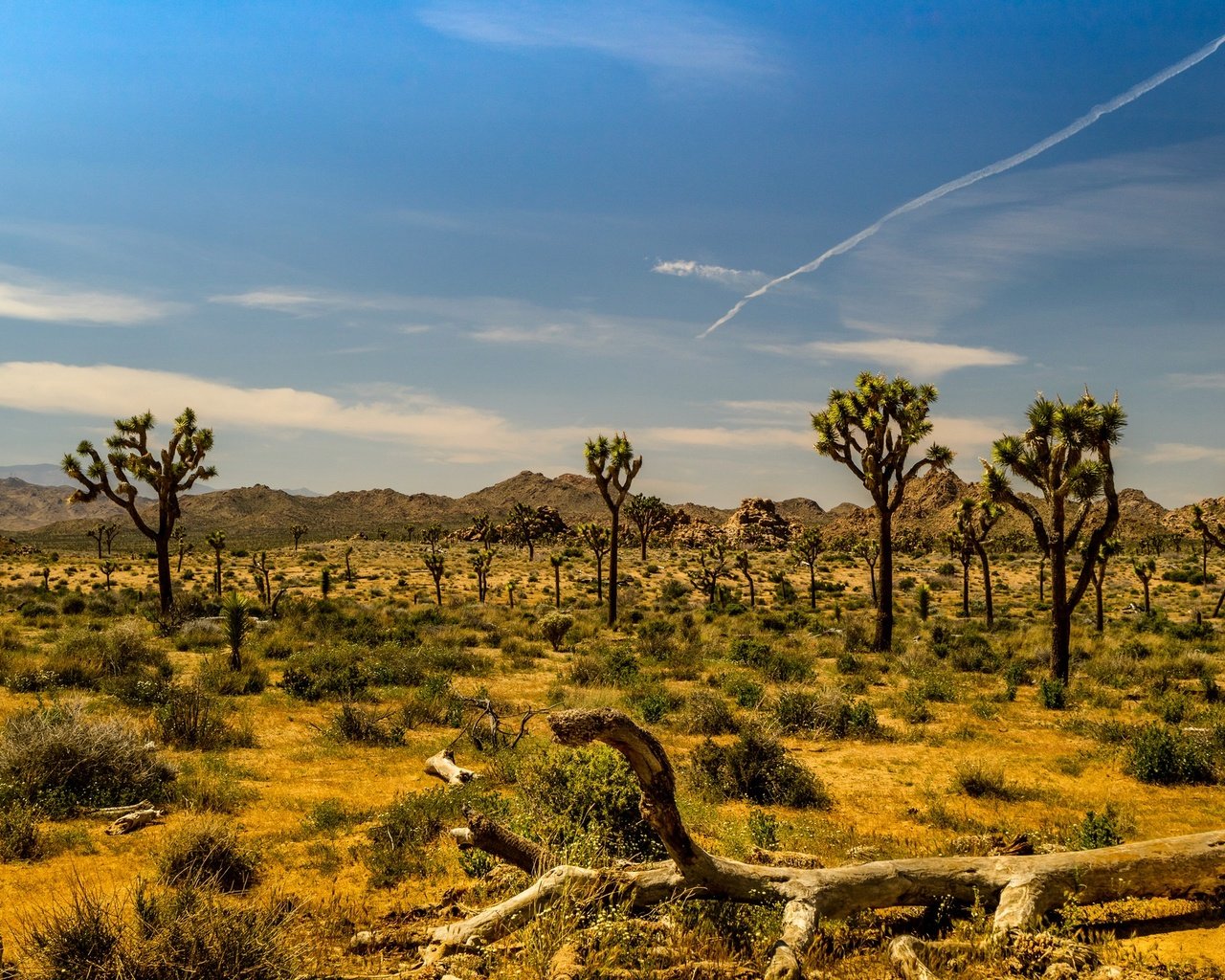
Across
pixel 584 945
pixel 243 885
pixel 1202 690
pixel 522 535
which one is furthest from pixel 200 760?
pixel 522 535

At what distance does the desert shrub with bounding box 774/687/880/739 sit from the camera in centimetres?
1442

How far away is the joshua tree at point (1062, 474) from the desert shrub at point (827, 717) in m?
6.37

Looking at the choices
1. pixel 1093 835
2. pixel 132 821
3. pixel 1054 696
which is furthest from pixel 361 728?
pixel 1054 696

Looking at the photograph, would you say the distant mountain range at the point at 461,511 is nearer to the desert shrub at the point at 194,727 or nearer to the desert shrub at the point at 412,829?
the desert shrub at the point at 194,727

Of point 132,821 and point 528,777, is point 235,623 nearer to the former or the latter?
point 132,821

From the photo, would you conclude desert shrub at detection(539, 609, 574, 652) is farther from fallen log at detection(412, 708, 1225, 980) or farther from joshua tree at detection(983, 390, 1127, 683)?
fallen log at detection(412, 708, 1225, 980)

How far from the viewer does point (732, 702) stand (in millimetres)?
16688

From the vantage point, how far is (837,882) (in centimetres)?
568

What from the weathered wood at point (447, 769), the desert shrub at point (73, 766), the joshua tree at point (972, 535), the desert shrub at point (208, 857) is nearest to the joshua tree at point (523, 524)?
the joshua tree at point (972, 535)

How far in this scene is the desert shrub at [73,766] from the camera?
29.3ft

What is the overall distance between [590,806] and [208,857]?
375 cm

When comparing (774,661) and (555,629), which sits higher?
(555,629)

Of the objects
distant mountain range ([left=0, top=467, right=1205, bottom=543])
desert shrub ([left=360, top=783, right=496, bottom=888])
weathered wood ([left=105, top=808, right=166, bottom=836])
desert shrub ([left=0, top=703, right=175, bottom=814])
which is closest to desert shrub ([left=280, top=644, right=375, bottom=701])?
desert shrub ([left=0, top=703, right=175, bottom=814])

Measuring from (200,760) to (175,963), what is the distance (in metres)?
8.05
